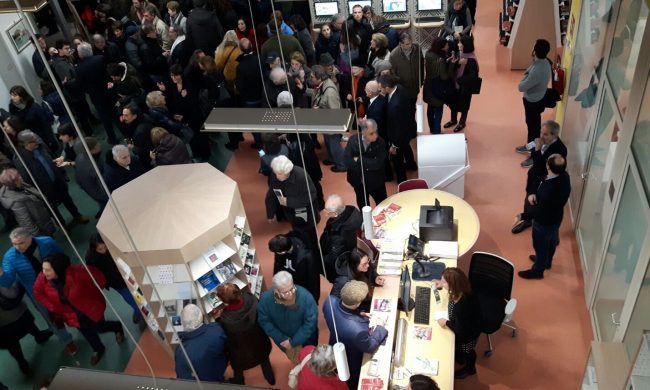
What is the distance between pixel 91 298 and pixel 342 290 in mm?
2681

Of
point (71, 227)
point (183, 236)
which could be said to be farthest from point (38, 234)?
point (183, 236)

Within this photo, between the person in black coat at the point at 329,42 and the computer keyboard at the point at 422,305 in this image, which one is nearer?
the computer keyboard at the point at 422,305

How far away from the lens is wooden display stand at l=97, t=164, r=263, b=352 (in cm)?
550

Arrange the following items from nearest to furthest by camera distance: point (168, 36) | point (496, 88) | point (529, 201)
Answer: point (529, 201)
point (496, 88)
point (168, 36)

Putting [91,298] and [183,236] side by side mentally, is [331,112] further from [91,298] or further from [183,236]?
[91,298]

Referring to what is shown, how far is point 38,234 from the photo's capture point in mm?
7242

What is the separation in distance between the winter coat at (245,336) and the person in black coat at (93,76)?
218 inches

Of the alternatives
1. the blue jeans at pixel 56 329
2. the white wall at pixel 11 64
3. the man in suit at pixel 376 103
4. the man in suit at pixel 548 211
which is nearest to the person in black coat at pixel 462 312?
the man in suit at pixel 548 211

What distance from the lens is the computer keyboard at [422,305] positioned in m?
5.28

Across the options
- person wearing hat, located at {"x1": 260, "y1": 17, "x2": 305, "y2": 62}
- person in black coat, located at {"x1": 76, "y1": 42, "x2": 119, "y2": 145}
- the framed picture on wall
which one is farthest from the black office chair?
the framed picture on wall

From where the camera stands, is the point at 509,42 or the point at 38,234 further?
the point at 509,42

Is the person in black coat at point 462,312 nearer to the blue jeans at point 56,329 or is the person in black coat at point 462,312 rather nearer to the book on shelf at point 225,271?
the book on shelf at point 225,271

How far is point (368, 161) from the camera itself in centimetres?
674

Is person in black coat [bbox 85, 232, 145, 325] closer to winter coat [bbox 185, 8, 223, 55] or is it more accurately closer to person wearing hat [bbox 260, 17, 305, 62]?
person wearing hat [bbox 260, 17, 305, 62]
